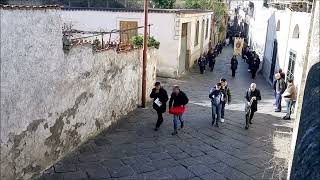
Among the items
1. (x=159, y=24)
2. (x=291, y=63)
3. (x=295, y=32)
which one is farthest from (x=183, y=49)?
(x=291, y=63)

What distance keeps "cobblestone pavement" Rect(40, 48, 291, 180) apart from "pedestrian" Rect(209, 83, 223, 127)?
31cm

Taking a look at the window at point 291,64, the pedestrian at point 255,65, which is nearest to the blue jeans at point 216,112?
the window at point 291,64

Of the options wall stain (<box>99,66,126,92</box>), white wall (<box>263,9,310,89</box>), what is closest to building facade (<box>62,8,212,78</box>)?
white wall (<box>263,9,310,89</box>)

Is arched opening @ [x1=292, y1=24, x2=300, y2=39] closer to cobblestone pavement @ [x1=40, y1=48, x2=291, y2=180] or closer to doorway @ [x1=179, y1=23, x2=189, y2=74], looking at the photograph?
cobblestone pavement @ [x1=40, y1=48, x2=291, y2=180]

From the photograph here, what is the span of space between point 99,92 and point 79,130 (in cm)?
133

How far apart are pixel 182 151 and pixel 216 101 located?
2.55m

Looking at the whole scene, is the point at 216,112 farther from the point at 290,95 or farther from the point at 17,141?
the point at 17,141

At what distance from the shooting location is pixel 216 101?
11.4m

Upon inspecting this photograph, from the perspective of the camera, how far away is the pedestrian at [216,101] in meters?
11.3

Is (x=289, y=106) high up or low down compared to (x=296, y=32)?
down

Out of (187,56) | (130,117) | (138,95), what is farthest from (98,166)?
(187,56)

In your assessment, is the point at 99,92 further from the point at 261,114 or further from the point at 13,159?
the point at 261,114

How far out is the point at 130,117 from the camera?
480 inches

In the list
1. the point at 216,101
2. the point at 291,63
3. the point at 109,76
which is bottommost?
the point at 216,101
